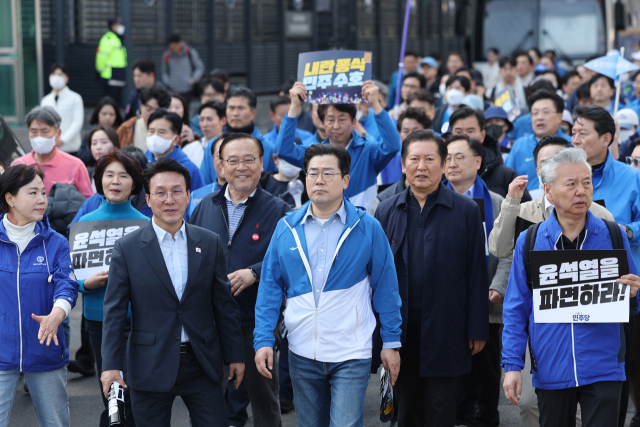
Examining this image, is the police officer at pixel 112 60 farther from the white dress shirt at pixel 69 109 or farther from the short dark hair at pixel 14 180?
the short dark hair at pixel 14 180

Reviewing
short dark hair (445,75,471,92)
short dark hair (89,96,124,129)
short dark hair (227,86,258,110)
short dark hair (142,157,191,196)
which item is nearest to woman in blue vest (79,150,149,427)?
short dark hair (142,157,191,196)

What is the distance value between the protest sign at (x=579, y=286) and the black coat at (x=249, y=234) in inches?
70.5

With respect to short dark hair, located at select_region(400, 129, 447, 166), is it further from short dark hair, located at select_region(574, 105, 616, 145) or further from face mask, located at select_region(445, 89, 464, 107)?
face mask, located at select_region(445, 89, 464, 107)

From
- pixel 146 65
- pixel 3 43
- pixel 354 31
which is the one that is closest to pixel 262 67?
pixel 354 31

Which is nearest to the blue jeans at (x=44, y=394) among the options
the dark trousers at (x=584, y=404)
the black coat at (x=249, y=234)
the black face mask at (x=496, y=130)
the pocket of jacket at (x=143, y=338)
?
the pocket of jacket at (x=143, y=338)

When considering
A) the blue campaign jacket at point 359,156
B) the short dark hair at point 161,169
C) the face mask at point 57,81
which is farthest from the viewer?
the face mask at point 57,81

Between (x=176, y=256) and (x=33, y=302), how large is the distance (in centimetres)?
94

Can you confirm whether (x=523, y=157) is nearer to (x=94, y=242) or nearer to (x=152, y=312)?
(x=94, y=242)

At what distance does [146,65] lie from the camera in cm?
1096

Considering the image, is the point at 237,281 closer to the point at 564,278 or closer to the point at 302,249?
the point at 302,249

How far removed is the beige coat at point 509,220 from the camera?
503 centimetres

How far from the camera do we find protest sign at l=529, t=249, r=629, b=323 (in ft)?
13.9

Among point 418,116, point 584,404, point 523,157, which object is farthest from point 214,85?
point 584,404

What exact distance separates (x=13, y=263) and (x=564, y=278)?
309 centimetres
